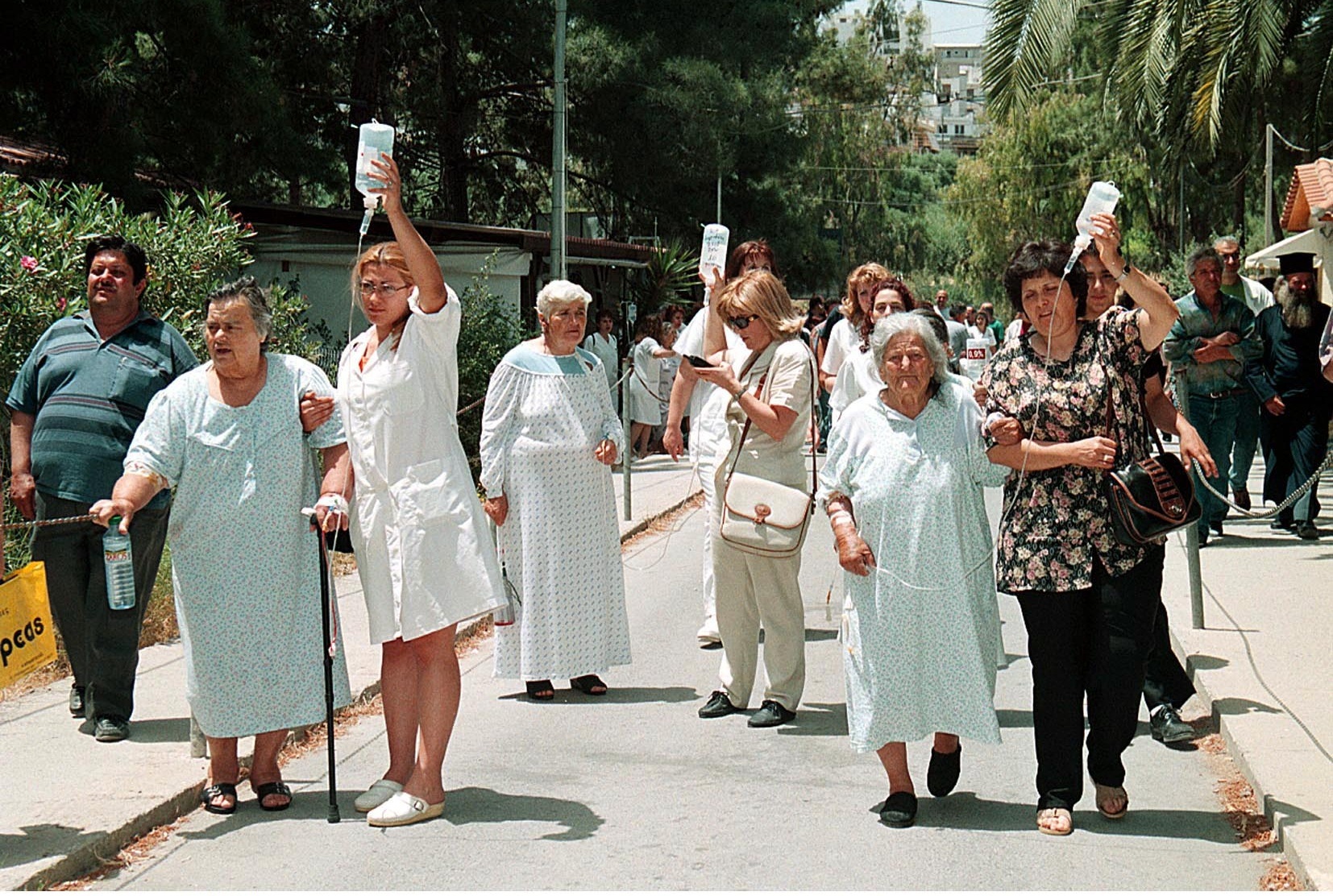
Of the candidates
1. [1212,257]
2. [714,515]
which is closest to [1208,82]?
[1212,257]

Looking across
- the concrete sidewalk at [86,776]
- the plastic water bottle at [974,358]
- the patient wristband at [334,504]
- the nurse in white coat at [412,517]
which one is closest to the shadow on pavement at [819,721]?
the nurse in white coat at [412,517]

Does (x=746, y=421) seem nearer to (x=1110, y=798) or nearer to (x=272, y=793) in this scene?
(x=1110, y=798)

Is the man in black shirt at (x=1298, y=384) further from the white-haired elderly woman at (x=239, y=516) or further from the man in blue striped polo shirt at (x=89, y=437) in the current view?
the white-haired elderly woman at (x=239, y=516)

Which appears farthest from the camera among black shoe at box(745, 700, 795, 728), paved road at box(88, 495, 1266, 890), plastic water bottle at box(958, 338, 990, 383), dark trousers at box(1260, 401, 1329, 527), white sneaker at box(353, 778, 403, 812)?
plastic water bottle at box(958, 338, 990, 383)

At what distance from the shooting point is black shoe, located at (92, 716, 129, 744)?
6.83 metres

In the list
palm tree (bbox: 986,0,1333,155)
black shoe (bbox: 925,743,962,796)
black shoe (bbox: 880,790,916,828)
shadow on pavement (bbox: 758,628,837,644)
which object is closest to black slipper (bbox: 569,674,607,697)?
shadow on pavement (bbox: 758,628,837,644)

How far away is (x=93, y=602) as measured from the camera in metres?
7.09

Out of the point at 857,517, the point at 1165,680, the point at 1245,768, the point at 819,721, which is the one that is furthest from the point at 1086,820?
the point at 819,721

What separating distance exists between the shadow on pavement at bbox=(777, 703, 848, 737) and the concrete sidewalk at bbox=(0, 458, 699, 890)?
6.94 feet

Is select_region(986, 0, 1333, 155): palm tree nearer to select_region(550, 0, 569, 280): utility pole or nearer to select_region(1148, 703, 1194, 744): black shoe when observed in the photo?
select_region(550, 0, 569, 280): utility pole

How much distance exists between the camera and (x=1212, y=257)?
11680 mm

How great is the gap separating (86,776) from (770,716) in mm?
2920

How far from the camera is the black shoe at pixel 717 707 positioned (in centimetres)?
758

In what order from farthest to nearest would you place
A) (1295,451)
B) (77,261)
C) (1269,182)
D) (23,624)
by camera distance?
(1269,182), (1295,451), (77,261), (23,624)
